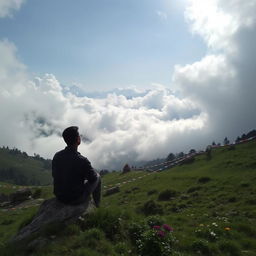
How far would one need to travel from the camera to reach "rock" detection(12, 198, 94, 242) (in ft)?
39.1

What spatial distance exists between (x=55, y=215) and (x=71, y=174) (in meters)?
1.48

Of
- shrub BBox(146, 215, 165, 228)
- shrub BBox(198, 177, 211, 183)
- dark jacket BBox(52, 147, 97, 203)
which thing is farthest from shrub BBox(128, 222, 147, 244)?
shrub BBox(198, 177, 211, 183)

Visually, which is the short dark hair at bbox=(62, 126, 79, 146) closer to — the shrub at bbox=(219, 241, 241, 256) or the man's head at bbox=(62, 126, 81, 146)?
the man's head at bbox=(62, 126, 81, 146)

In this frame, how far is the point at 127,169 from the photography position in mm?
106688

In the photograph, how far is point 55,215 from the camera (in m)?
12.2

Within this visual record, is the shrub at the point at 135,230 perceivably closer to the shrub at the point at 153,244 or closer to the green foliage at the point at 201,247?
the shrub at the point at 153,244

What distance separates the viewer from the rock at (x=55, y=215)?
39.1ft

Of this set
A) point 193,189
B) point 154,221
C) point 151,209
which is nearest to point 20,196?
point 193,189

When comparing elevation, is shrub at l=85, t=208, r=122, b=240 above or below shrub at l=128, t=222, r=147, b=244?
above

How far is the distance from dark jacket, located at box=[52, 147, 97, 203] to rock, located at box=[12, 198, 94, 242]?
33 centimetres

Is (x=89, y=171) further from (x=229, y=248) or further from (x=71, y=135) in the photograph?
(x=229, y=248)

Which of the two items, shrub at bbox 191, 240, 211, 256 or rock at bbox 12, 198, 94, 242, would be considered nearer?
rock at bbox 12, 198, 94, 242

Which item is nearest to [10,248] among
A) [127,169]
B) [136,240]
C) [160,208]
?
[136,240]

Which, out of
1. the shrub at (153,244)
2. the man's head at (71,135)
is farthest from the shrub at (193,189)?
the man's head at (71,135)
